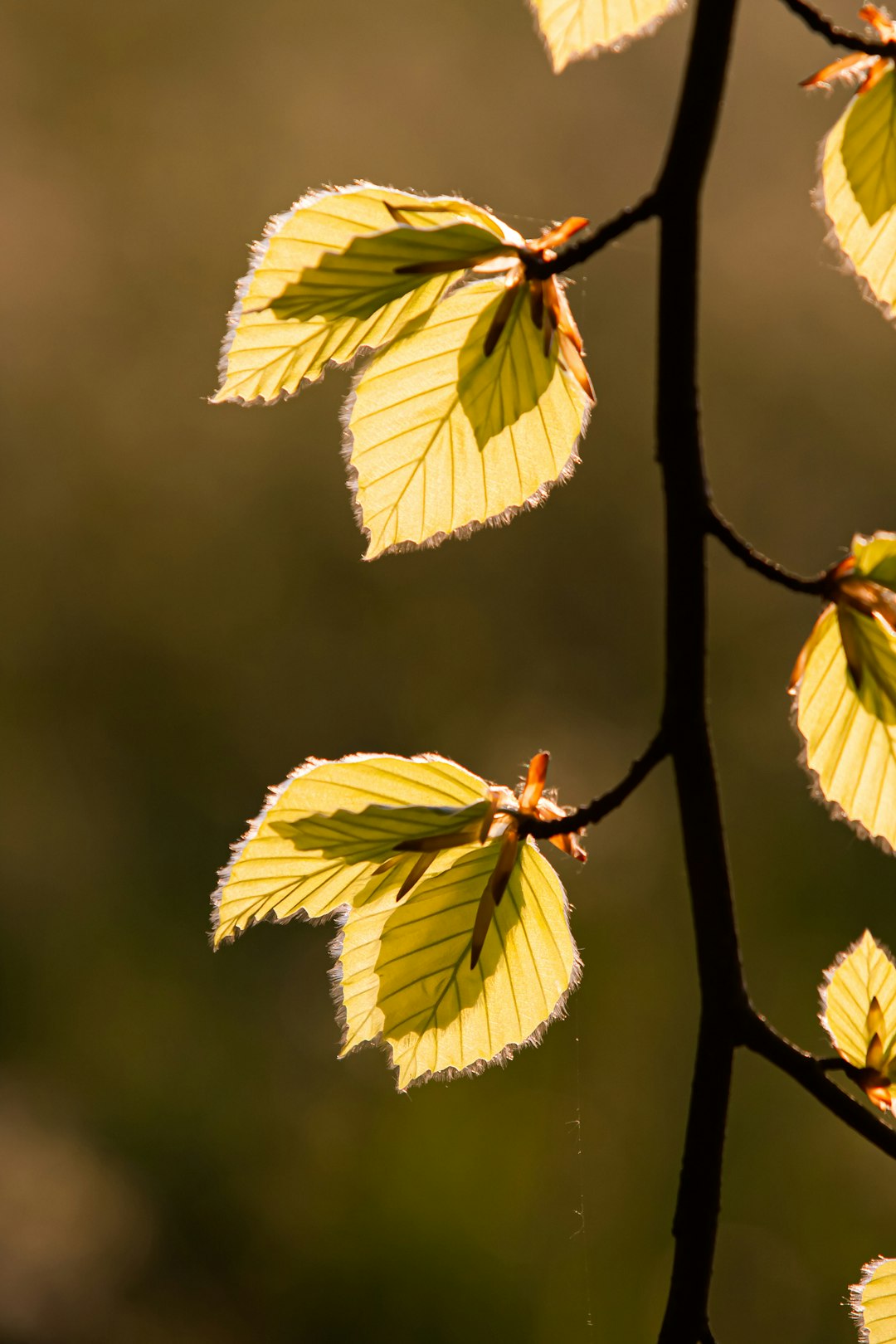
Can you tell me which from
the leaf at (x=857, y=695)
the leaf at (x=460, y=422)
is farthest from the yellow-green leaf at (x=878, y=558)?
the leaf at (x=460, y=422)

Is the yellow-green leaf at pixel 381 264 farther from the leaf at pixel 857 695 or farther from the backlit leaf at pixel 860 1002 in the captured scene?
the backlit leaf at pixel 860 1002

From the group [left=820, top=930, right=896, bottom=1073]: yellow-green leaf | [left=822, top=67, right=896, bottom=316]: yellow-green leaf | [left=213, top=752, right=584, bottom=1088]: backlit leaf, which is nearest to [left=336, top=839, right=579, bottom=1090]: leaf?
[left=213, top=752, right=584, bottom=1088]: backlit leaf

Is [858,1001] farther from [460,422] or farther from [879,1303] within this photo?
[460,422]

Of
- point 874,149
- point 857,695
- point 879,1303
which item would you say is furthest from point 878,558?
point 879,1303

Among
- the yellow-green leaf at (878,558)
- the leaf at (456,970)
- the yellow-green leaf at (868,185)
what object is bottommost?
the leaf at (456,970)

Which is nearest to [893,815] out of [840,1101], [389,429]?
[840,1101]

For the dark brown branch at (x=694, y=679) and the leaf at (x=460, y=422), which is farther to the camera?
the leaf at (x=460, y=422)

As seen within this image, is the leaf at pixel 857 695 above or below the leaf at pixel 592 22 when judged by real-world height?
below
